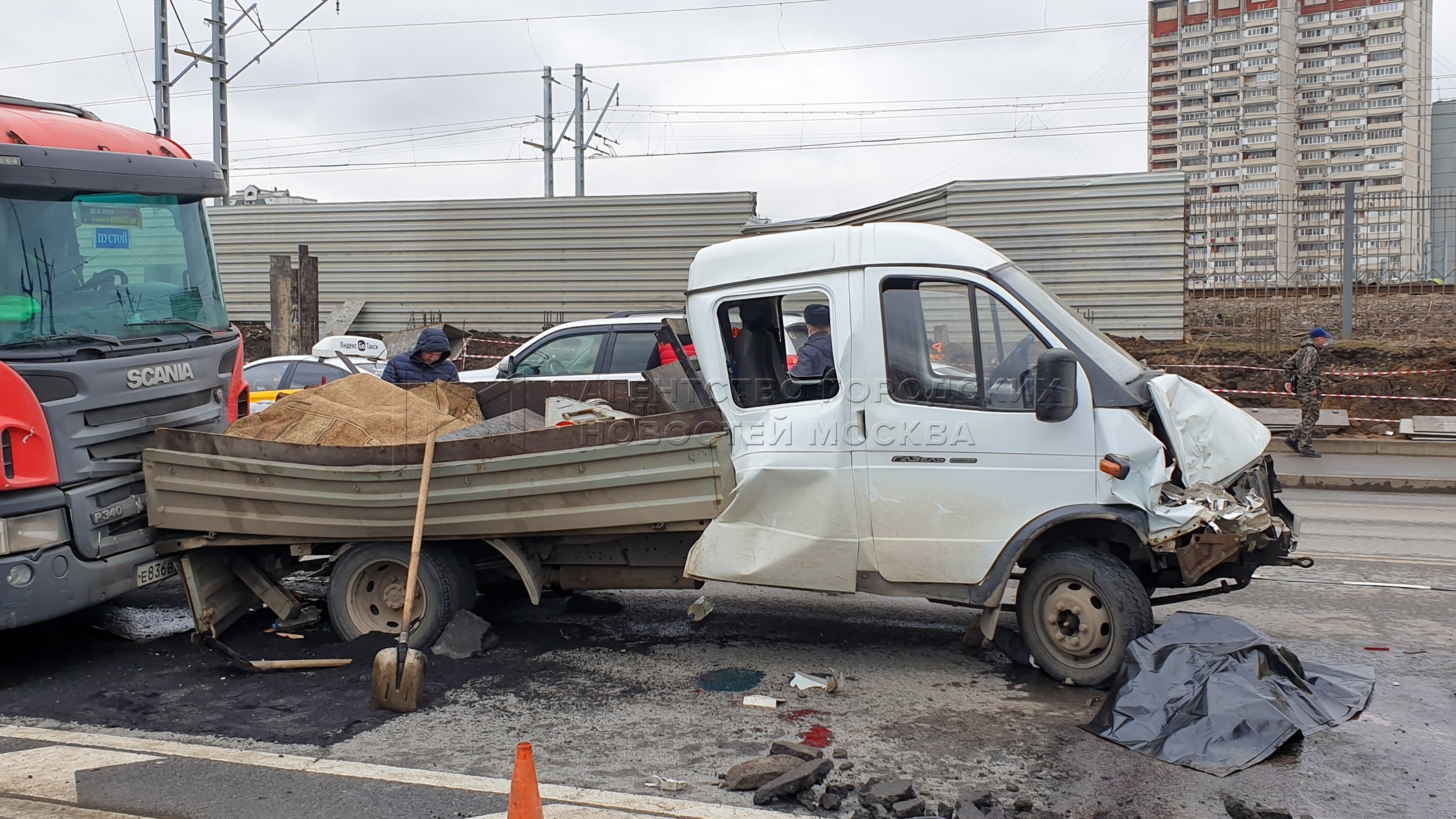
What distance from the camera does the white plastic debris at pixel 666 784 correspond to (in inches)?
168

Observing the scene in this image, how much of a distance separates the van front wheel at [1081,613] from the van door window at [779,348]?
1409 mm

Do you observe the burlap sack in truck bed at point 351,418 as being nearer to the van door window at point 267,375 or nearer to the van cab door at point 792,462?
the van cab door at point 792,462

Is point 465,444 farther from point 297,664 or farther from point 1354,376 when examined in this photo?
point 1354,376

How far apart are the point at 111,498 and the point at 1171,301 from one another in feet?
55.8

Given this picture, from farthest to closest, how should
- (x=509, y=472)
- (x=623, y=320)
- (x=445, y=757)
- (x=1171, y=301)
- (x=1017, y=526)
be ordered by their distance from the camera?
1. (x=1171, y=301)
2. (x=623, y=320)
3. (x=509, y=472)
4. (x=1017, y=526)
5. (x=445, y=757)

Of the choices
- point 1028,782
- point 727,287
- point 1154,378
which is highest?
point 727,287

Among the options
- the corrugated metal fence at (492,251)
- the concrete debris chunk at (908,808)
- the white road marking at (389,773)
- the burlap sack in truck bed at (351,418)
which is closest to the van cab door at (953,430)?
the concrete debris chunk at (908,808)

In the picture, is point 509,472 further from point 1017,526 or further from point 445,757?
point 1017,526

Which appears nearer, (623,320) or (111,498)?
(111,498)

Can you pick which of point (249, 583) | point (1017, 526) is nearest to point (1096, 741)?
point (1017, 526)

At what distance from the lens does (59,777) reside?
14.5 feet

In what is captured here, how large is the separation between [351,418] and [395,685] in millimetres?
1928

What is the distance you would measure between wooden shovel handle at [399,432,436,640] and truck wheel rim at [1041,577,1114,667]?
3176 mm

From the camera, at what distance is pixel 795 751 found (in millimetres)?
4477
